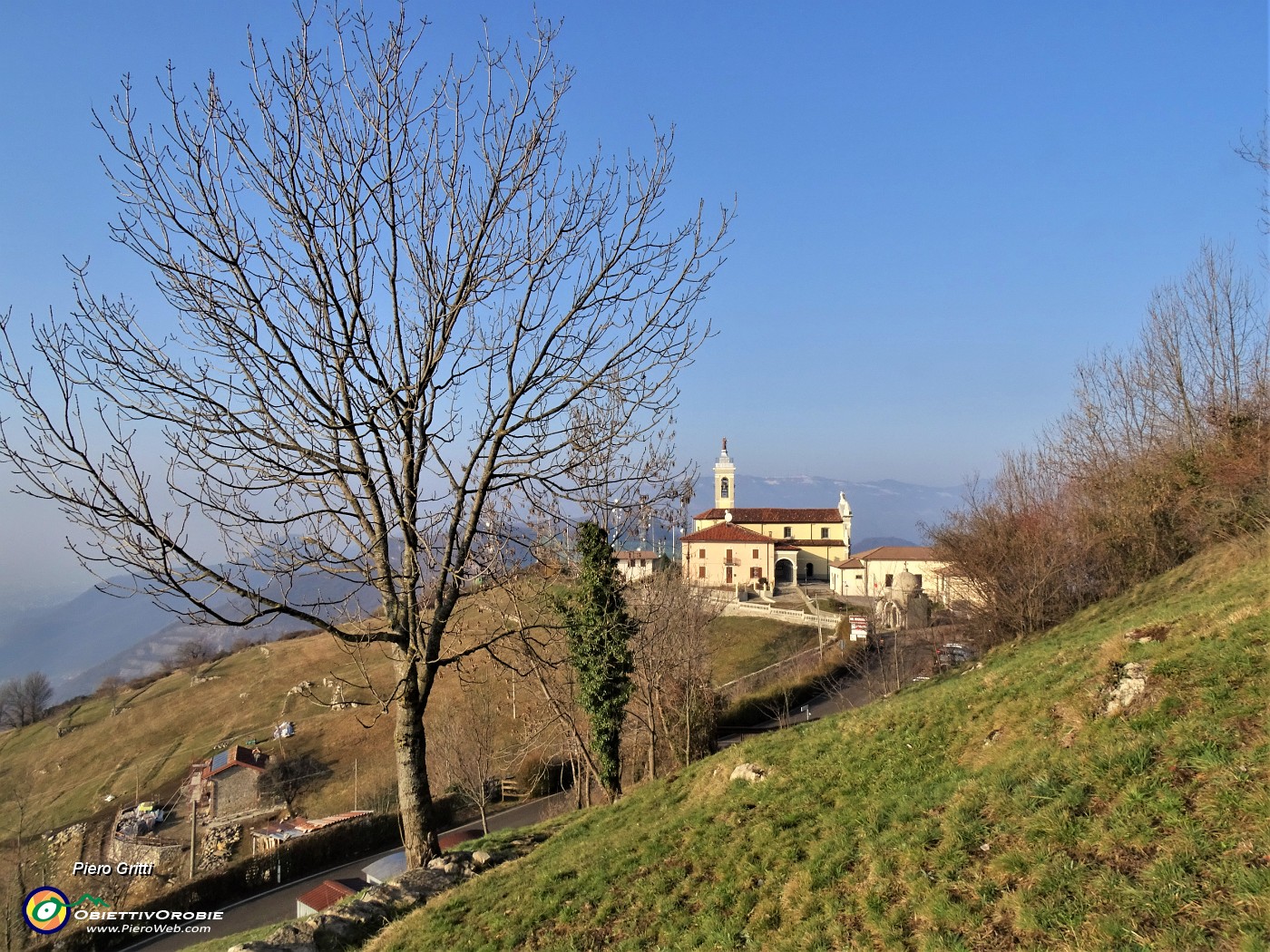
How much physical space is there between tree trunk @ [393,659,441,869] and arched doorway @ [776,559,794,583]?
209 ft

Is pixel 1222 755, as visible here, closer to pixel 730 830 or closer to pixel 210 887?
pixel 730 830

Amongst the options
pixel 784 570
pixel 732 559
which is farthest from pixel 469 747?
pixel 784 570

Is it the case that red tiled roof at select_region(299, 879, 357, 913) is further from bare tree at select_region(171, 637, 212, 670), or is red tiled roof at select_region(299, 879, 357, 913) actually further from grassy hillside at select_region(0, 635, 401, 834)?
bare tree at select_region(171, 637, 212, 670)

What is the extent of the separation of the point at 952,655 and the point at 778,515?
1786 inches

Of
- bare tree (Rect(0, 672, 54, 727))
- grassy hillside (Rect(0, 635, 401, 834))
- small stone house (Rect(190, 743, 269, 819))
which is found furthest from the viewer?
bare tree (Rect(0, 672, 54, 727))

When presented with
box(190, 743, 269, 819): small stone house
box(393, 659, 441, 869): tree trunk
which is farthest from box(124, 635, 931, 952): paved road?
box(190, 743, 269, 819): small stone house

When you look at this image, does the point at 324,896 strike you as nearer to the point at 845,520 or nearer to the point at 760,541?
the point at 760,541

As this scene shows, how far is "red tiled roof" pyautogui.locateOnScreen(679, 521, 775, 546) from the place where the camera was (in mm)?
65500

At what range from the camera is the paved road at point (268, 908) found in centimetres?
1758

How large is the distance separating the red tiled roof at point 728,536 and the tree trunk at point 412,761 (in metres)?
58.1

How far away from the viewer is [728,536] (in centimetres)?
6594

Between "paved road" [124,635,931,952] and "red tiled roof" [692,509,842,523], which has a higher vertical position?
"red tiled roof" [692,509,842,523]

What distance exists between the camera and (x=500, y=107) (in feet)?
19.7

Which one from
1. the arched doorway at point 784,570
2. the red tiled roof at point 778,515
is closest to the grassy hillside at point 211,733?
the arched doorway at point 784,570
